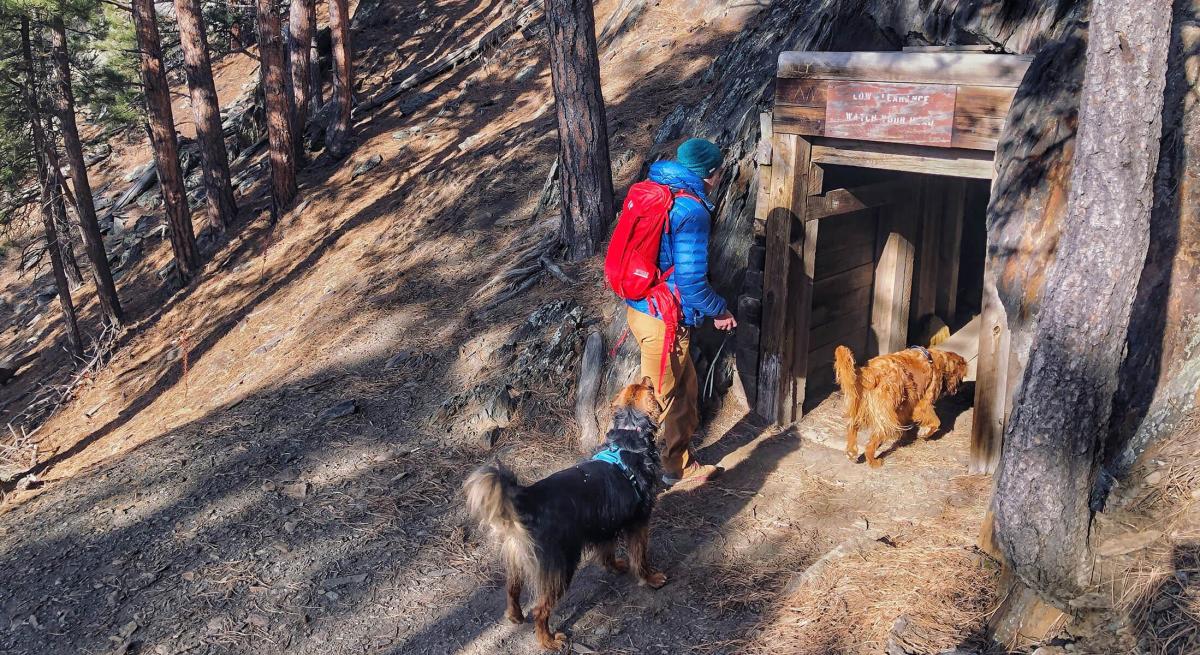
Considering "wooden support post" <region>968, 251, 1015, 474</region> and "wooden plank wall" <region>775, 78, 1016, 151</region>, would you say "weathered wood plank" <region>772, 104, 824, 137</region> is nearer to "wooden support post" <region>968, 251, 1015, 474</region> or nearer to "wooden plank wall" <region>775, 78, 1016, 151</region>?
"wooden plank wall" <region>775, 78, 1016, 151</region>

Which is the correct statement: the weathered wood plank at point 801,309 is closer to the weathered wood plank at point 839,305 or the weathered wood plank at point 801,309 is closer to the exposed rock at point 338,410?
the weathered wood plank at point 839,305

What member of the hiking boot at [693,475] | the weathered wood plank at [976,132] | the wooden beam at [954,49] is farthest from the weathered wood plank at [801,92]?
the hiking boot at [693,475]

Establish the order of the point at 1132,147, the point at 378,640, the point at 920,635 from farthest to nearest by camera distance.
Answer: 1. the point at 378,640
2. the point at 920,635
3. the point at 1132,147

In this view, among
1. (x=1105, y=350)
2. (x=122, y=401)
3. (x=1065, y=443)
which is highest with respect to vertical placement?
(x=1105, y=350)

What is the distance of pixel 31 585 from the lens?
6.21 metres

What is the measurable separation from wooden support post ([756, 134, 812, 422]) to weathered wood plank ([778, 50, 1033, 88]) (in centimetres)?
54

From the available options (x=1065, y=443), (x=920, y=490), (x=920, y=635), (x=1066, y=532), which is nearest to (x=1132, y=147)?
(x=1065, y=443)

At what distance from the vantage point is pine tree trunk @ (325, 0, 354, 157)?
17062 millimetres

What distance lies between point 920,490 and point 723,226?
2.80m

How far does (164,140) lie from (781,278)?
11991 mm

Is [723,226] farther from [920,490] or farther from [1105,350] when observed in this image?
[1105,350]

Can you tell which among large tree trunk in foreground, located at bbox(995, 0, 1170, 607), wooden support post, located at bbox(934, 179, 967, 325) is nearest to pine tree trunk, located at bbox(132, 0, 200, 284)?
wooden support post, located at bbox(934, 179, 967, 325)

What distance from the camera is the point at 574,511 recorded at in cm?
466

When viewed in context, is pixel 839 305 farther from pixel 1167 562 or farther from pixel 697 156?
pixel 1167 562
